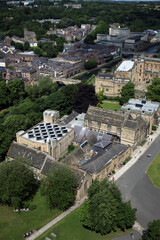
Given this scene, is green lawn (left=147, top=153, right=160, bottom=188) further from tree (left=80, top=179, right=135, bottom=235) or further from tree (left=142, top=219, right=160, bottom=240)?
tree (left=142, top=219, right=160, bottom=240)

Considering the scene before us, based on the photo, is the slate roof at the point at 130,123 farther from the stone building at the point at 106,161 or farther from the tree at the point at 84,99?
the tree at the point at 84,99

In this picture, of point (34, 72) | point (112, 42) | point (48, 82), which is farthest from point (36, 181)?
point (112, 42)

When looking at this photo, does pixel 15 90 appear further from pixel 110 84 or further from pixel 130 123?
pixel 130 123

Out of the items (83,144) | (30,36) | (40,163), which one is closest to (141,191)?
(83,144)

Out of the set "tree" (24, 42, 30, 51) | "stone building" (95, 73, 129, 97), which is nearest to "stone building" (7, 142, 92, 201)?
"stone building" (95, 73, 129, 97)

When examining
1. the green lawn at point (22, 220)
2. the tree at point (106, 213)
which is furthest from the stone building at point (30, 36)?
the tree at point (106, 213)

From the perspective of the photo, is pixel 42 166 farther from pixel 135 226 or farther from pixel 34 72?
pixel 34 72
